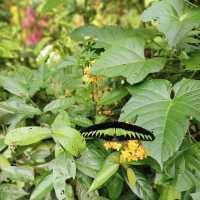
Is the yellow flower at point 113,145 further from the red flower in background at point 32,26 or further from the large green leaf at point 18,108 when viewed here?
the red flower in background at point 32,26

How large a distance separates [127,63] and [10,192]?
1.58 feet

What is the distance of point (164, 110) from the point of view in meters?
1.14

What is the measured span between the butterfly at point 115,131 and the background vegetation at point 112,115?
0.02m

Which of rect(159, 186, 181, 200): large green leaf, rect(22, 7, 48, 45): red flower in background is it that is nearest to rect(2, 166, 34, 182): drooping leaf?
rect(159, 186, 181, 200): large green leaf

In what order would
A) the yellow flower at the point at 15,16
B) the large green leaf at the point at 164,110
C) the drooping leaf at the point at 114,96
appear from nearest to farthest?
1. the large green leaf at the point at 164,110
2. the drooping leaf at the point at 114,96
3. the yellow flower at the point at 15,16

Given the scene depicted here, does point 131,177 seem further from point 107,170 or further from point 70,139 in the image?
point 70,139

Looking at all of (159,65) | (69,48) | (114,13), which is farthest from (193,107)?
(114,13)

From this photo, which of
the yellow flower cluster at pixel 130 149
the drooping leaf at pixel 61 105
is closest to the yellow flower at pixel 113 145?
the yellow flower cluster at pixel 130 149

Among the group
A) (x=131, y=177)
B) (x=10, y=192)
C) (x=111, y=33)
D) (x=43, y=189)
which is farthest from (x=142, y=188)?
(x=111, y=33)

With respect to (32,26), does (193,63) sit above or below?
above

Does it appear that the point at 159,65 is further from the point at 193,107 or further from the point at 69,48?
the point at 69,48

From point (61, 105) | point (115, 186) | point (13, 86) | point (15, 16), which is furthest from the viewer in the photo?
point (15, 16)

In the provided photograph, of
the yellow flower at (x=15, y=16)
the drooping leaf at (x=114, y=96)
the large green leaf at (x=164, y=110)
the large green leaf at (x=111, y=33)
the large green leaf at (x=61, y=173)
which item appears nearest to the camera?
the large green leaf at (x=164, y=110)

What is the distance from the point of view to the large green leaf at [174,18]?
3.84 ft
